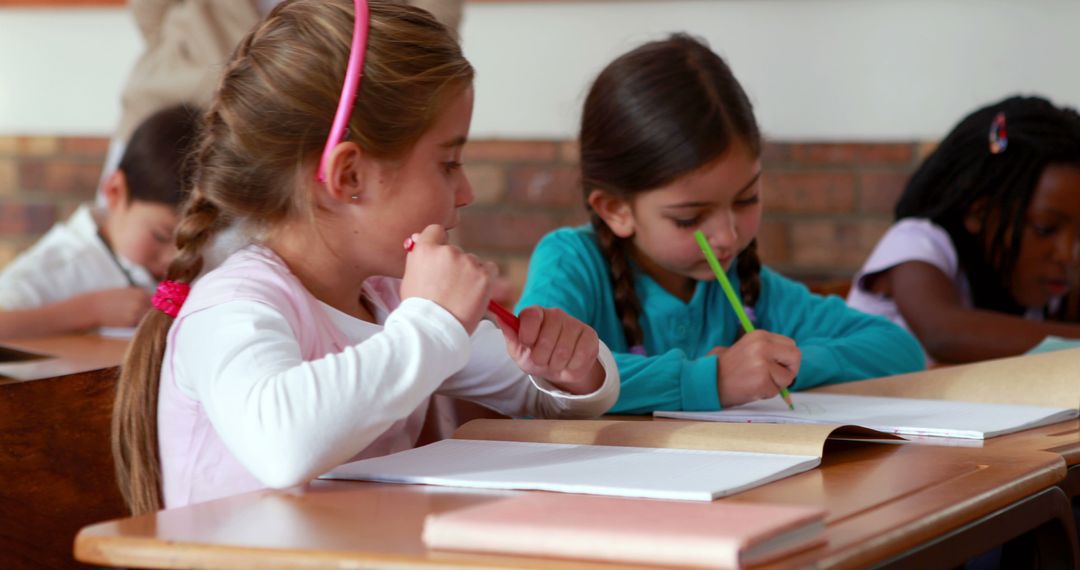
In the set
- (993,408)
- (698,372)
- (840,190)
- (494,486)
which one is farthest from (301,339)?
(840,190)

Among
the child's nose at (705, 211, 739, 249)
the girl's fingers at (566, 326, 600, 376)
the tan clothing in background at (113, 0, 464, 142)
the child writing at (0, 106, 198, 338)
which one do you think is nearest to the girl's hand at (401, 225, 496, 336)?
the girl's fingers at (566, 326, 600, 376)

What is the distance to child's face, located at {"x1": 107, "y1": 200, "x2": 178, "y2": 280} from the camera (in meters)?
2.39

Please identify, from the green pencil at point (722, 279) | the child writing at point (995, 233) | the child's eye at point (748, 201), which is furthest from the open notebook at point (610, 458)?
the child writing at point (995, 233)

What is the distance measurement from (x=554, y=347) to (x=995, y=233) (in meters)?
1.27

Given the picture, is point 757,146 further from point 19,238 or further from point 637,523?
point 19,238

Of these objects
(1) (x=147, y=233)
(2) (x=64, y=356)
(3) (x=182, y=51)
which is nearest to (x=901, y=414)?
(2) (x=64, y=356)

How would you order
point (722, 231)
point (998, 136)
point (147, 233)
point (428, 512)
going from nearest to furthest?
point (428, 512) → point (722, 231) → point (998, 136) → point (147, 233)

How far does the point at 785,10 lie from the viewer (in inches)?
109

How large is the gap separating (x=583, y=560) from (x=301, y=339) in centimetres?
52

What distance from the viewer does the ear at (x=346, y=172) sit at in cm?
113

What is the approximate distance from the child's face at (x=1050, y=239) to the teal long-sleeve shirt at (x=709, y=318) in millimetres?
571

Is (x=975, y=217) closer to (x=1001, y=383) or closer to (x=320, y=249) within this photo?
(x=1001, y=383)

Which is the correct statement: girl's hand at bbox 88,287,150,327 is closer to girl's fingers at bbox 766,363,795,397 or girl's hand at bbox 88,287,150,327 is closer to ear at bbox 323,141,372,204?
ear at bbox 323,141,372,204

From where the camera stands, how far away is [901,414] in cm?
120
